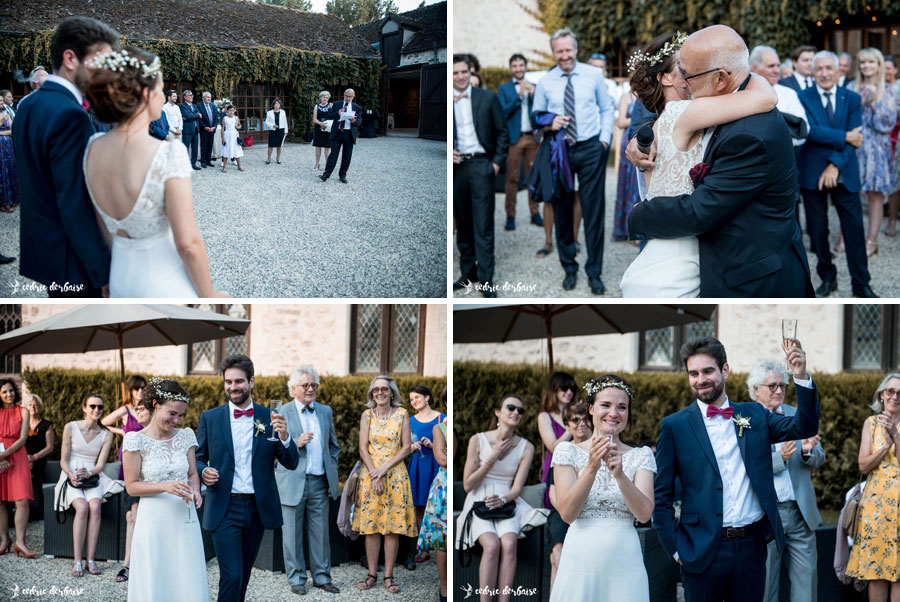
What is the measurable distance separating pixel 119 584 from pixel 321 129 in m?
2.84

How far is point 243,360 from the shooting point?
178 inches

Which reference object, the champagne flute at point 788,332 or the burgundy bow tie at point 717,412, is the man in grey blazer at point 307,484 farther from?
the champagne flute at point 788,332

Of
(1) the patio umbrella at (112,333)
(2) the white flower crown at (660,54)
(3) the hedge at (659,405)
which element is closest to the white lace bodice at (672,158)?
(2) the white flower crown at (660,54)

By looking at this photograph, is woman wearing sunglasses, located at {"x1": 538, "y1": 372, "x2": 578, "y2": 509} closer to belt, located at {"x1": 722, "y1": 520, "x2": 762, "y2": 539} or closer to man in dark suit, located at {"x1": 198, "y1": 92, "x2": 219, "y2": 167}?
belt, located at {"x1": 722, "y1": 520, "x2": 762, "y2": 539}

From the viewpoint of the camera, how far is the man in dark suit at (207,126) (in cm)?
405

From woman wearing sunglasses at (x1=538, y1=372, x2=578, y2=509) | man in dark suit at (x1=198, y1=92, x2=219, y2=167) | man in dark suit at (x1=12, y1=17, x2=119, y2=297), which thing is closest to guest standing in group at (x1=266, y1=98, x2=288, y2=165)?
man in dark suit at (x1=198, y1=92, x2=219, y2=167)

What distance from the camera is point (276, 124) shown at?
14.0 feet

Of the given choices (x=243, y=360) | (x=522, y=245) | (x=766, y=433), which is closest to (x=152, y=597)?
(x=243, y=360)

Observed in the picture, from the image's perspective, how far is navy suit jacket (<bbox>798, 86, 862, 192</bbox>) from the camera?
607 centimetres

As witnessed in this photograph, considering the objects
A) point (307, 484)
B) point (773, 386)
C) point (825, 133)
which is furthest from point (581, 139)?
point (307, 484)

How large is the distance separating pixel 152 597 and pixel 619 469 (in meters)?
2.36

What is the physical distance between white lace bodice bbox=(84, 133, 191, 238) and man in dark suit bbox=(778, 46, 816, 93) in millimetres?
4689

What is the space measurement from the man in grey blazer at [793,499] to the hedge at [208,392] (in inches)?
101

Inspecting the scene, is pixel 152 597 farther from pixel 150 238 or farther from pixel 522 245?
pixel 522 245
